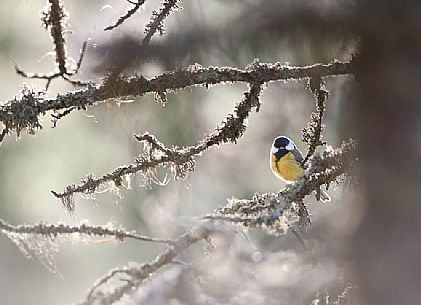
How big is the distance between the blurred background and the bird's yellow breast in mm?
124

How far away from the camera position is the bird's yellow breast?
100.0 inches

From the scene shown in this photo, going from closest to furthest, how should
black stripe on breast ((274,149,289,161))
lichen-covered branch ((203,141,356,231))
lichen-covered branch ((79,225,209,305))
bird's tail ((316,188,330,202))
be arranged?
lichen-covered branch ((203,141,356,231))
bird's tail ((316,188,330,202))
lichen-covered branch ((79,225,209,305))
black stripe on breast ((274,149,289,161))

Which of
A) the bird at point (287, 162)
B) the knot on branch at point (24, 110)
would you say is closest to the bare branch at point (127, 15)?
the knot on branch at point (24, 110)

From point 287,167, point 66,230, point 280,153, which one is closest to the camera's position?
point 66,230

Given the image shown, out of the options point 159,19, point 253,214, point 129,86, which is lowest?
point 253,214

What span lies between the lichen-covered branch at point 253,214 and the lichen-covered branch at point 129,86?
0.73 ft

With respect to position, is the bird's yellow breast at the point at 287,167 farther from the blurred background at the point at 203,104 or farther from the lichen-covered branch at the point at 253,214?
the lichen-covered branch at the point at 253,214

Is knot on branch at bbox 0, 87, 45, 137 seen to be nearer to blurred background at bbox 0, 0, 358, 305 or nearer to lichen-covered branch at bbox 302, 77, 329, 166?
blurred background at bbox 0, 0, 358, 305

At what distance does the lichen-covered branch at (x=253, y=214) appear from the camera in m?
1.79

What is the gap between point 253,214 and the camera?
1906 mm

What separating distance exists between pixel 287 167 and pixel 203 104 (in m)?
0.62

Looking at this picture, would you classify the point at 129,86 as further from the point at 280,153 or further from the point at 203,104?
the point at 203,104

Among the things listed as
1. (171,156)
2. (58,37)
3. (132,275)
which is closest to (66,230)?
(132,275)

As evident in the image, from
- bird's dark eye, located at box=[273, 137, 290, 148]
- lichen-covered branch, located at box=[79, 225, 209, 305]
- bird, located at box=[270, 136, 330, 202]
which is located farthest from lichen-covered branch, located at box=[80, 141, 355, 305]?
bird's dark eye, located at box=[273, 137, 290, 148]
